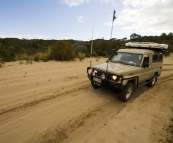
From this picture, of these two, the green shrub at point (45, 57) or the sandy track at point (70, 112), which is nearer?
the sandy track at point (70, 112)

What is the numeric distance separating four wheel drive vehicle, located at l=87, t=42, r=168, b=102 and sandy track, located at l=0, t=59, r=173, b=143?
0.64 meters

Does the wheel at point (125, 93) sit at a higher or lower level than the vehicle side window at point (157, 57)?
lower

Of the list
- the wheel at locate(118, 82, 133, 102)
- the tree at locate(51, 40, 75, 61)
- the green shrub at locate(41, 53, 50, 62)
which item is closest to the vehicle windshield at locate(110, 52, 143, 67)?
the wheel at locate(118, 82, 133, 102)

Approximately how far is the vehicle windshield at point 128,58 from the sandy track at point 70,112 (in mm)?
1459

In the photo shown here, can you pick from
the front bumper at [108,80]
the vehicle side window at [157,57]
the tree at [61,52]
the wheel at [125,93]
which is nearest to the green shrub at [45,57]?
the tree at [61,52]

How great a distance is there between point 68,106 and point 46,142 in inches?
66.3

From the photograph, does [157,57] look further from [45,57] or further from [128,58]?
[45,57]

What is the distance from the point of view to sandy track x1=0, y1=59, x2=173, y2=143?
3250mm

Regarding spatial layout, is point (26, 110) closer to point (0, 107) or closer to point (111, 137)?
point (0, 107)

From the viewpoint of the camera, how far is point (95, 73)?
545cm

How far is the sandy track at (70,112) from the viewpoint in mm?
3250

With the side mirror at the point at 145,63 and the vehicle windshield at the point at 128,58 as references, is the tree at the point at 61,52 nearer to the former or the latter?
the vehicle windshield at the point at 128,58

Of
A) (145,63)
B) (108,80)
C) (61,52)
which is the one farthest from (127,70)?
(61,52)

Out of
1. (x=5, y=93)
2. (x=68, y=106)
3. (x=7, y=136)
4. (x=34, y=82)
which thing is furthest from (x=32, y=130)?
(x=34, y=82)
